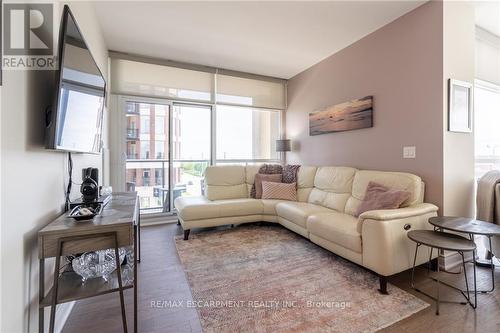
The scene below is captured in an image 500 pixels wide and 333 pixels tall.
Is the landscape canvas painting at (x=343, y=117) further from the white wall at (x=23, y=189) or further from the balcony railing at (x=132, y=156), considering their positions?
the white wall at (x=23, y=189)

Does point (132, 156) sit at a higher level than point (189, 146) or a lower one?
lower

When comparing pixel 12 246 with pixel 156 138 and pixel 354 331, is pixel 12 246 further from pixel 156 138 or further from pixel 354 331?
pixel 156 138

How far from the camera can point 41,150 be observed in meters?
1.29

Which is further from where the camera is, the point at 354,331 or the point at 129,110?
the point at 129,110

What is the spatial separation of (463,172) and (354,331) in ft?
6.91

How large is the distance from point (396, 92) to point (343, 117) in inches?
31.1

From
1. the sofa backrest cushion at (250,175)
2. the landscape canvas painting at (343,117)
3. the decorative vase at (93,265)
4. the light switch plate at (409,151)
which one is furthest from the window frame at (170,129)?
the light switch plate at (409,151)

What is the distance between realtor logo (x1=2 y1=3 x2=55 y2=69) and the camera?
101 cm

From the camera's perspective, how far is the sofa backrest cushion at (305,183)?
364 centimetres

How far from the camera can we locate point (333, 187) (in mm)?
3203

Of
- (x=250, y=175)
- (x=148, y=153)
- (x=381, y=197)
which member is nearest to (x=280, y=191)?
(x=250, y=175)

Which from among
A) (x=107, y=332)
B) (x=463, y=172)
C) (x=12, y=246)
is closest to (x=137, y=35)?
(x=12, y=246)

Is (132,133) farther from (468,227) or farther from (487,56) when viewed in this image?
(487,56)

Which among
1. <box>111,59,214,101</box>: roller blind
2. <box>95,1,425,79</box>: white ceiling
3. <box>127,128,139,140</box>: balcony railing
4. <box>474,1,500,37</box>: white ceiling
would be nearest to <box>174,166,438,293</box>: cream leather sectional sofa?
<box>127,128,139,140</box>: balcony railing
